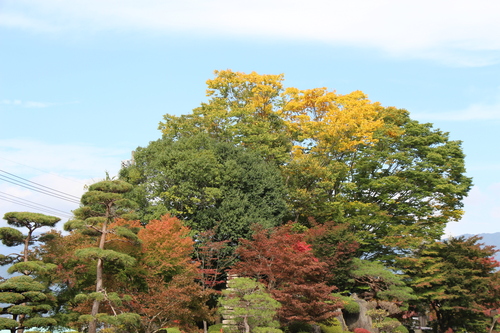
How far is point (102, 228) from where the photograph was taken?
19.3 m

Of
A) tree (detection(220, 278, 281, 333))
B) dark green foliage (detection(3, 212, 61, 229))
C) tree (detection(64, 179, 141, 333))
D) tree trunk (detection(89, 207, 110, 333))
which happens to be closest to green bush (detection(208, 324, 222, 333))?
tree (detection(220, 278, 281, 333))

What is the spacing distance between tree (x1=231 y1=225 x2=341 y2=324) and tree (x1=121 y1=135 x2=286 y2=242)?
99.6 inches

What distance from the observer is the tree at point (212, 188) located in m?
26.6

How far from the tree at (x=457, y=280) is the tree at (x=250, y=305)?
10.2m

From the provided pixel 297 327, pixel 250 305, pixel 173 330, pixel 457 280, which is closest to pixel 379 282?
pixel 457 280

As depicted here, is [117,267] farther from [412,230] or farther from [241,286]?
[412,230]

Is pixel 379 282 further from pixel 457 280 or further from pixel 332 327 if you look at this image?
pixel 332 327

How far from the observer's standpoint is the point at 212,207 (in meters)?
27.4

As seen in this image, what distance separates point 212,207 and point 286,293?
680 cm

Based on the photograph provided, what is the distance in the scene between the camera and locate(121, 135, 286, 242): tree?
87.4 ft

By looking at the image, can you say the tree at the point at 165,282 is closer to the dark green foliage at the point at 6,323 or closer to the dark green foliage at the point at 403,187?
the dark green foliage at the point at 6,323

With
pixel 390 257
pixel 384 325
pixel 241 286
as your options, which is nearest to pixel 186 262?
pixel 241 286

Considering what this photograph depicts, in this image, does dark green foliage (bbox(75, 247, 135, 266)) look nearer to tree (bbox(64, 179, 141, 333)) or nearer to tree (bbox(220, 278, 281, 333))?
tree (bbox(64, 179, 141, 333))

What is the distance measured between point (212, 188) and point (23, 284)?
10.8m
